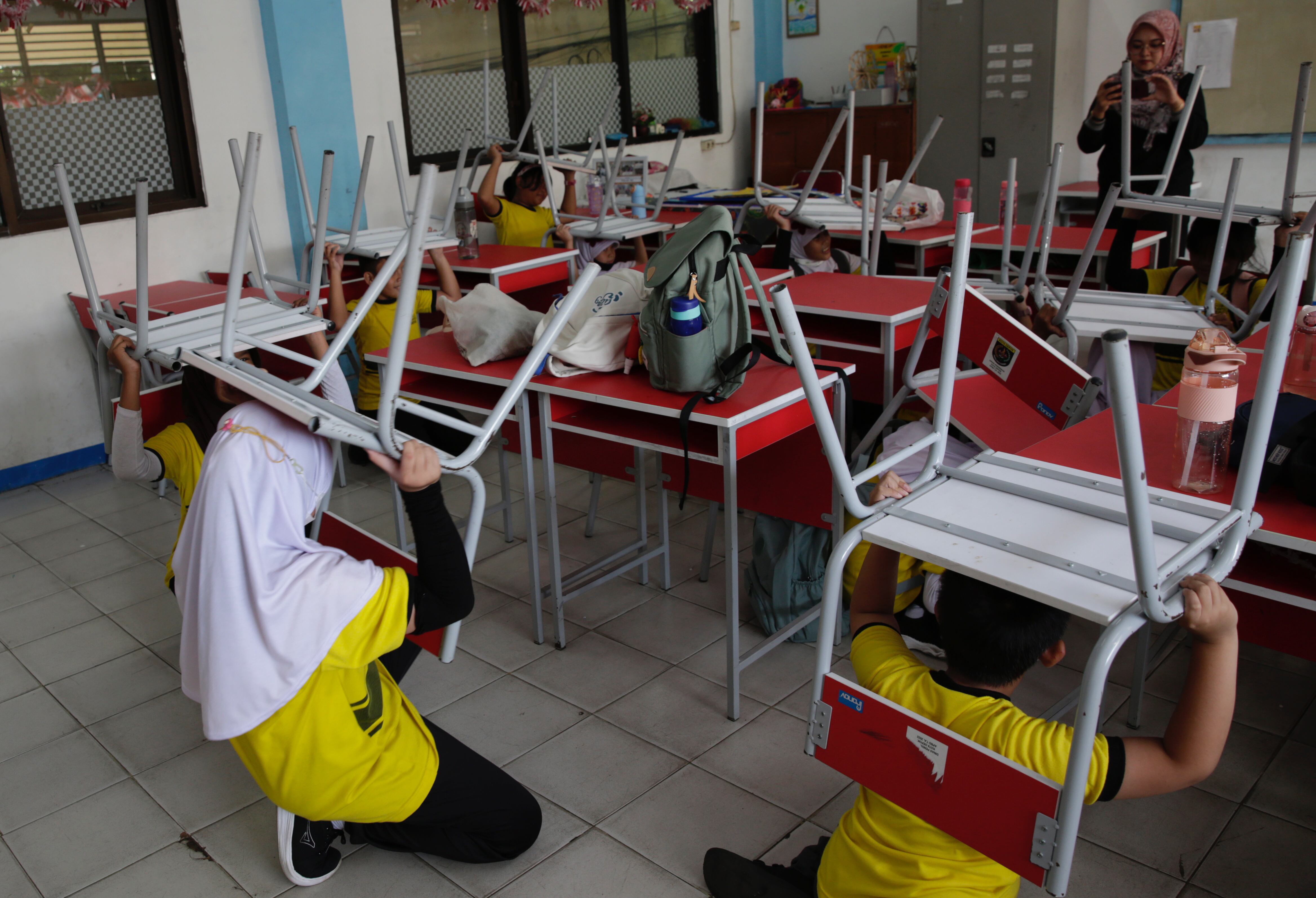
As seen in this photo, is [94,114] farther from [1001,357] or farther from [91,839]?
[1001,357]

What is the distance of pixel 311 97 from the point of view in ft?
14.9

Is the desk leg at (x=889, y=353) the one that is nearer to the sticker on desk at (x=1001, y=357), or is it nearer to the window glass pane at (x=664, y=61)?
the sticker on desk at (x=1001, y=357)

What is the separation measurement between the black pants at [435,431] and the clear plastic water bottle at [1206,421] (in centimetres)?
172

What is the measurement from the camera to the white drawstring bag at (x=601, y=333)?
2256 mm

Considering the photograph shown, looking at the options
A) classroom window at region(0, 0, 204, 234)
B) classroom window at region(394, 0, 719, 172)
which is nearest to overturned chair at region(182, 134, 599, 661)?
classroom window at region(0, 0, 204, 234)

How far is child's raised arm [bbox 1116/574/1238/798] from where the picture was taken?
992mm

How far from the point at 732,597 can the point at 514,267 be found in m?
2.02

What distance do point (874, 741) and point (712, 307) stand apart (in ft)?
3.66

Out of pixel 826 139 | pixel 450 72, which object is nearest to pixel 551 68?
pixel 450 72

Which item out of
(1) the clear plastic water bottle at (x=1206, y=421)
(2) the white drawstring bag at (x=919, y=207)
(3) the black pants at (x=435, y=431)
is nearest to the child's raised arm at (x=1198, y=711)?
(1) the clear plastic water bottle at (x=1206, y=421)

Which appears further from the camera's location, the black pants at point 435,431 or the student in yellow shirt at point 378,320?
the student in yellow shirt at point 378,320

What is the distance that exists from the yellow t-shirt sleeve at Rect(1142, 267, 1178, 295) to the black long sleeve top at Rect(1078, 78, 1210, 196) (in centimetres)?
92

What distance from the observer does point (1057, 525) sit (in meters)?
1.18

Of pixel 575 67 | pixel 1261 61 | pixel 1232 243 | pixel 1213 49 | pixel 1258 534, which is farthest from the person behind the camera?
pixel 575 67
